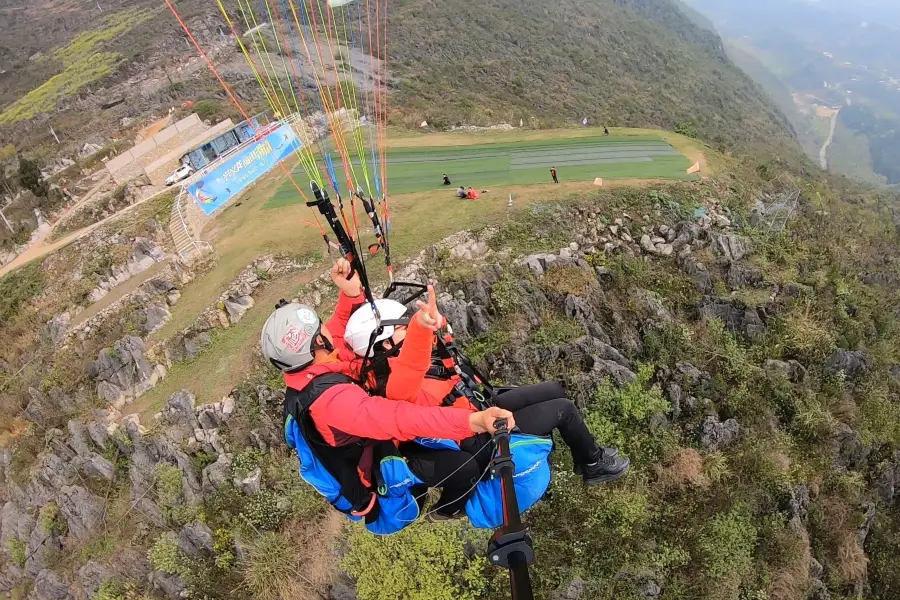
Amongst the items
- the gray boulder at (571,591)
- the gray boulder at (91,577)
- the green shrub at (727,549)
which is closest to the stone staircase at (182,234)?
the gray boulder at (91,577)

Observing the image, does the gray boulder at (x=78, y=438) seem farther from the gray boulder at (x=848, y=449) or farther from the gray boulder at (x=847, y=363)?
the gray boulder at (x=847, y=363)

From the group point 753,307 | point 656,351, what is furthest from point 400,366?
point 753,307

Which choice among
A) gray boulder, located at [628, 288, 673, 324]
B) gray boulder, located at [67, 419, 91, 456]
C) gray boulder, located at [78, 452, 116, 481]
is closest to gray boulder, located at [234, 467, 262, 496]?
gray boulder, located at [78, 452, 116, 481]

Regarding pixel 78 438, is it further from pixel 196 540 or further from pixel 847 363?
pixel 847 363

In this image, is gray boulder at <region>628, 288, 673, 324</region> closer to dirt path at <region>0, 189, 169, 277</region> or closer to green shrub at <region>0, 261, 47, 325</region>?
dirt path at <region>0, 189, 169, 277</region>

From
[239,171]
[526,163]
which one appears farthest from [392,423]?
[239,171]

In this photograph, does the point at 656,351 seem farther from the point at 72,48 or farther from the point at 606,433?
the point at 72,48
